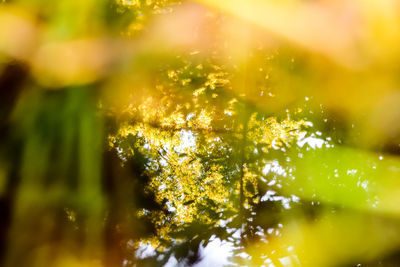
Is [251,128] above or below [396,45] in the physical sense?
below

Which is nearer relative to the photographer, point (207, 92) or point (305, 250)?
point (305, 250)

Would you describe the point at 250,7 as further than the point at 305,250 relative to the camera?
Yes

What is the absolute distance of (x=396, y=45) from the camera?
0.98m

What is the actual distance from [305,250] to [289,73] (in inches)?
24.9

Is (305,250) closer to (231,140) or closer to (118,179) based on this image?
(231,140)

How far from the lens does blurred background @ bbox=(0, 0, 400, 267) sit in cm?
91

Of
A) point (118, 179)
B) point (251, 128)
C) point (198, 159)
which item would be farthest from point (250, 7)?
point (118, 179)

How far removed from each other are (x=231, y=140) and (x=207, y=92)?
0.68 ft

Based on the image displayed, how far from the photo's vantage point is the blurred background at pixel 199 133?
91 cm

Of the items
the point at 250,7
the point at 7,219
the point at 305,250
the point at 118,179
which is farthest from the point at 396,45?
the point at 7,219

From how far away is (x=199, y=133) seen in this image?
991mm

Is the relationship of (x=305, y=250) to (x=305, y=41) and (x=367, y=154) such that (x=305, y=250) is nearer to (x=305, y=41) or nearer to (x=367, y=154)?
(x=367, y=154)

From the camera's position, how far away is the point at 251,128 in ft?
3.22

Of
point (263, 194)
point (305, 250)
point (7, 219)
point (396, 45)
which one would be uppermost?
point (396, 45)
